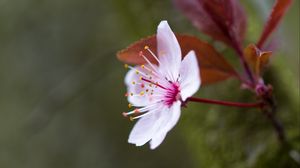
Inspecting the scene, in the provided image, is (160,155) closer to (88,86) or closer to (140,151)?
(140,151)

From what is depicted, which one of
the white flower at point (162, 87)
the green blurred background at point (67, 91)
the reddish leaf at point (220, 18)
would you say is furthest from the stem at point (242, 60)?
the green blurred background at point (67, 91)

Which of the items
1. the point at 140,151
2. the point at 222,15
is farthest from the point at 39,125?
the point at 222,15

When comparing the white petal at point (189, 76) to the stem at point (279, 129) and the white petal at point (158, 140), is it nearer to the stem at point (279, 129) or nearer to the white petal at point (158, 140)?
the white petal at point (158, 140)

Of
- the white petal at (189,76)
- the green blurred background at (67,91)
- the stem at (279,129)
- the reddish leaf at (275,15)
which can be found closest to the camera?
the white petal at (189,76)

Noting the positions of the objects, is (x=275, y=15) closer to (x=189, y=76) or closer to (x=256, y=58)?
(x=256, y=58)

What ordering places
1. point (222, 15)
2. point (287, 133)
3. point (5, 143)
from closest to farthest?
point (222, 15), point (287, 133), point (5, 143)

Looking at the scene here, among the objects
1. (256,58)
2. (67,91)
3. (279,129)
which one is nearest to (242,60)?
(256,58)

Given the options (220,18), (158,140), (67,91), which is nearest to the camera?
(158,140)
